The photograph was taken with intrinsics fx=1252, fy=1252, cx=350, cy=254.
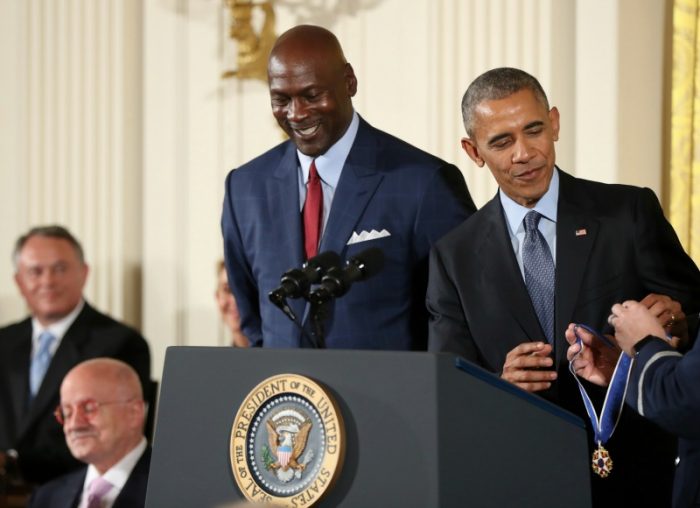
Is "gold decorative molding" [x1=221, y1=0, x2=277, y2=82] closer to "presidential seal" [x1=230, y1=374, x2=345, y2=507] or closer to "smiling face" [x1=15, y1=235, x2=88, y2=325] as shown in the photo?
"smiling face" [x1=15, y1=235, x2=88, y2=325]

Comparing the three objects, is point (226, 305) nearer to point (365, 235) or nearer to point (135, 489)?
point (135, 489)

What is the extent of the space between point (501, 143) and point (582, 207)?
0.79ft

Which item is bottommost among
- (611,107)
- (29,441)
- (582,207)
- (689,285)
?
(29,441)

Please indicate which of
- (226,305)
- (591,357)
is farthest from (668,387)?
(226,305)

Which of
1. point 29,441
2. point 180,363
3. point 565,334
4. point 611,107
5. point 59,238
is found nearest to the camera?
point 180,363

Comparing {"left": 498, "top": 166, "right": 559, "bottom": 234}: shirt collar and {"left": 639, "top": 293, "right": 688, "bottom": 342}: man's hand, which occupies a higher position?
{"left": 498, "top": 166, "right": 559, "bottom": 234}: shirt collar

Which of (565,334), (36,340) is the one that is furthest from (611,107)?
(36,340)

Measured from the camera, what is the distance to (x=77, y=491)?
462cm

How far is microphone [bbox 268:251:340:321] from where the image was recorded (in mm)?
2535

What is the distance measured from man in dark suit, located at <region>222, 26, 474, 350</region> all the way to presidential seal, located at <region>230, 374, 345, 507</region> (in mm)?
886

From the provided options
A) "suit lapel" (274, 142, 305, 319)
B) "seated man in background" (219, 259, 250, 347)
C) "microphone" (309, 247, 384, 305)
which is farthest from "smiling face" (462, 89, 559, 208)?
"seated man in background" (219, 259, 250, 347)

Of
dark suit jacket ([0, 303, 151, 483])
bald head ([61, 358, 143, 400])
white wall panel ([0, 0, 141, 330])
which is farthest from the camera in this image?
white wall panel ([0, 0, 141, 330])

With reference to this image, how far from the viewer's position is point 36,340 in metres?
5.65

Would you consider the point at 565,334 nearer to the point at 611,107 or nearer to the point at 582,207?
the point at 582,207
